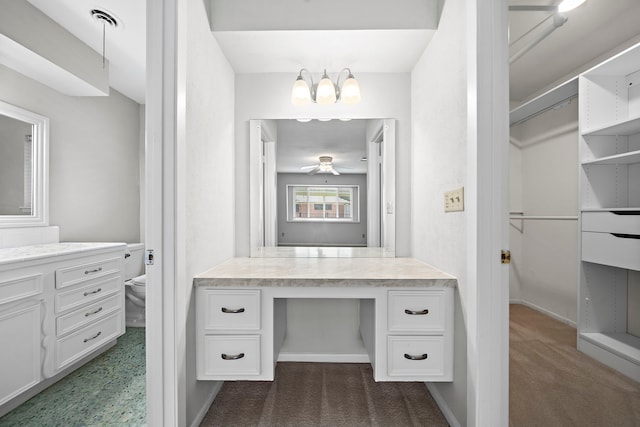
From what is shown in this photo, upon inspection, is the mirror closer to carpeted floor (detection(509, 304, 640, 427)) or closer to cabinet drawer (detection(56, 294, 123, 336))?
cabinet drawer (detection(56, 294, 123, 336))

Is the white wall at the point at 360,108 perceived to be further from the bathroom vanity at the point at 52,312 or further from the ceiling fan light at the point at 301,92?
the bathroom vanity at the point at 52,312

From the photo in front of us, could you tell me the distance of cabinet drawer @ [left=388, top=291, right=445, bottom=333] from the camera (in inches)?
57.9

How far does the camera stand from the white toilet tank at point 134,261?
9.96ft

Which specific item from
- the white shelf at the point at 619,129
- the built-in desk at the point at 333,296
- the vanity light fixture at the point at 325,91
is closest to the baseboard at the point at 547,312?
the white shelf at the point at 619,129

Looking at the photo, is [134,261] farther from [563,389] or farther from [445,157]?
[563,389]

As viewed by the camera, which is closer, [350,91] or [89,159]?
[350,91]

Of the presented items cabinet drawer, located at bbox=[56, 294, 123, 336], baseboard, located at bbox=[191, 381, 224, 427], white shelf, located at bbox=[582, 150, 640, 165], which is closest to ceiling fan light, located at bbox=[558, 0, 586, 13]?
white shelf, located at bbox=[582, 150, 640, 165]

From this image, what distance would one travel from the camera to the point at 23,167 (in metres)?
2.35

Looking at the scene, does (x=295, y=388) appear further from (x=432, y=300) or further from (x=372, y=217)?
(x=372, y=217)

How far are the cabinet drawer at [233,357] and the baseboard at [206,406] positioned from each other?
0.82 feet

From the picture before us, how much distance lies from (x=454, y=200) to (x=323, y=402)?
1344mm

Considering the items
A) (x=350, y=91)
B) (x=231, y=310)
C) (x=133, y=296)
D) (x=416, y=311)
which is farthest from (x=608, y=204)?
(x=133, y=296)

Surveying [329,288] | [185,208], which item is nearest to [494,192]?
[329,288]

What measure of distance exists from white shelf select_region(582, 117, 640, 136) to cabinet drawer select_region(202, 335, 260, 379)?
266 centimetres
